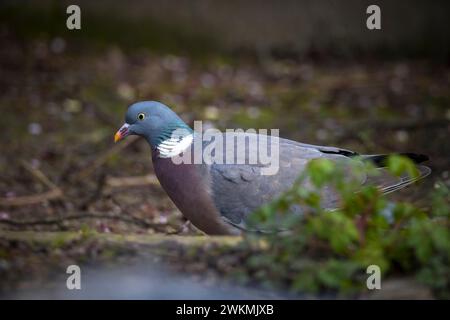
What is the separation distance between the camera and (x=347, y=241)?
3.46 meters

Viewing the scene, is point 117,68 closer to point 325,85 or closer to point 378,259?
point 325,85

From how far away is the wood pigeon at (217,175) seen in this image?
14.1 ft

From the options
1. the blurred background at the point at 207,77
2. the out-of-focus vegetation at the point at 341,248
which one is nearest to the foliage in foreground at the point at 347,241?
the out-of-focus vegetation at the point at 341,248

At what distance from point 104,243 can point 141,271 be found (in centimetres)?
34

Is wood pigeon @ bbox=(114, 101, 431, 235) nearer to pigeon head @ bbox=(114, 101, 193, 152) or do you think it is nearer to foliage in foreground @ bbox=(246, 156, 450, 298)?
pigeon head @ bbox=(114, 101, 193, 152)

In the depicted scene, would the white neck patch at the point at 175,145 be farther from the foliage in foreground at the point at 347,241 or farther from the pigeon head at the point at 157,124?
the foliage in foreground at the point at 347,241

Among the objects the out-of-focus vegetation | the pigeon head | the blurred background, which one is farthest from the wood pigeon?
the blurred background

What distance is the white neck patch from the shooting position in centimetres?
434

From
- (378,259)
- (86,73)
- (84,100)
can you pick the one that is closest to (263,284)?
(378,259)

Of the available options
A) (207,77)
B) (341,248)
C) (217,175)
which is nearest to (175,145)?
(217,175)

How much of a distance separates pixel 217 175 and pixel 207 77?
4.36 meters

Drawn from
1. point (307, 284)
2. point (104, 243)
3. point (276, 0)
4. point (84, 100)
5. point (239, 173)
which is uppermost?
point (276, 0)

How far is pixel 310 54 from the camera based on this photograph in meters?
8.73

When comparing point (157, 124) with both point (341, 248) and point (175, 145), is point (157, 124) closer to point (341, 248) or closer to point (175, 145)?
point (175, 145)
